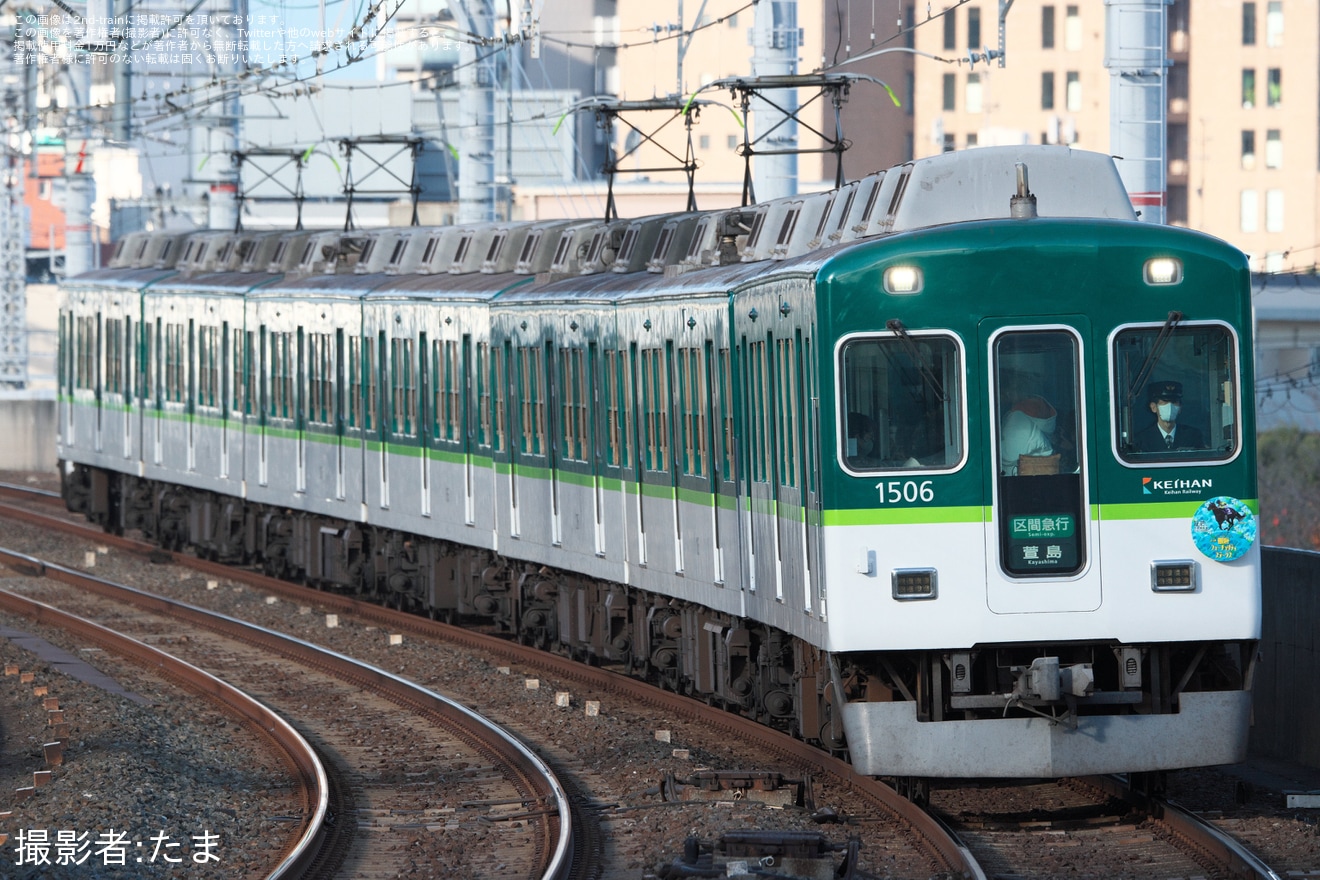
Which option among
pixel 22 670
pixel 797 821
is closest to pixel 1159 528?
pixel 797 821

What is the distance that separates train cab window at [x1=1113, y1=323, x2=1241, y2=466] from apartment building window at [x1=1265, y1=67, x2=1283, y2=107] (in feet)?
217

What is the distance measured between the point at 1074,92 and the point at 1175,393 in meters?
66.6

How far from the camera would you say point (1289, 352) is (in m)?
43.4

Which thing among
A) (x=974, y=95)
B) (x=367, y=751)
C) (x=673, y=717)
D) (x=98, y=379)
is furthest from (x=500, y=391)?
(x=974, y=95)

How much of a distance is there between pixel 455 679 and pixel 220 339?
9.48 meters

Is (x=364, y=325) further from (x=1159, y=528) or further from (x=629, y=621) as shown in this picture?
(x=1159, y=528)

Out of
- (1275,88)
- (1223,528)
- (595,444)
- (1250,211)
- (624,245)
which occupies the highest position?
(1275,88)

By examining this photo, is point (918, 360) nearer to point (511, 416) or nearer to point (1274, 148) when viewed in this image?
point (511, 416)

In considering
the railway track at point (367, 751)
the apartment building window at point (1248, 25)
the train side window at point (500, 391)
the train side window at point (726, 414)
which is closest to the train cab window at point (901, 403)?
the railway track at point (367, 751)

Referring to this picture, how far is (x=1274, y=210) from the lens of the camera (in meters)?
74.4

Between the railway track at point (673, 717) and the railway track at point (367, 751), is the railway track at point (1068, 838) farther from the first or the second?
the railway track at point (367, 751)

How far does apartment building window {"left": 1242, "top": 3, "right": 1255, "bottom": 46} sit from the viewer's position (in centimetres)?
7338

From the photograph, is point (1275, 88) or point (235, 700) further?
point (1275, 88)

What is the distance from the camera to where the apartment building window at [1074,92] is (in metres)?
75.1
